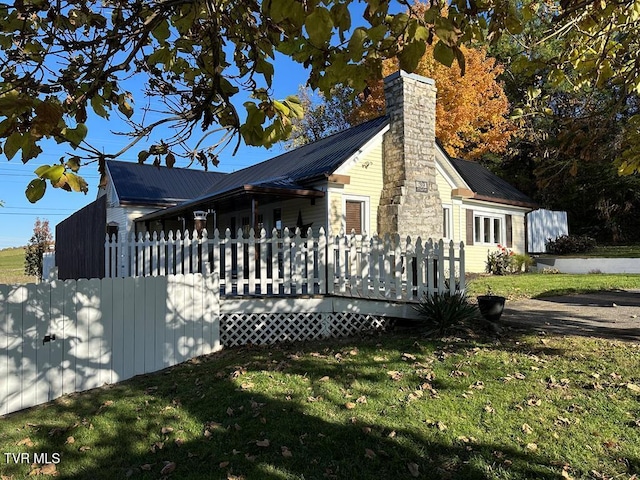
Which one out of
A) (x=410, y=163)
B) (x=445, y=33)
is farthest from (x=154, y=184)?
(x=445, y=33)

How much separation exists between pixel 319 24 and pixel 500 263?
17775mm

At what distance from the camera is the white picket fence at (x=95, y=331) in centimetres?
474

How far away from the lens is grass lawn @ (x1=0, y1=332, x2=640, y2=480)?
3.28 meters

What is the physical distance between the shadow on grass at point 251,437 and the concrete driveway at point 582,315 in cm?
372

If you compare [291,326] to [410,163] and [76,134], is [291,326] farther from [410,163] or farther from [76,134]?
[410,163]

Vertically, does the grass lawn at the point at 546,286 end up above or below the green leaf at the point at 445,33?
below

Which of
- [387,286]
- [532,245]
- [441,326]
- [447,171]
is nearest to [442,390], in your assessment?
[441,326]

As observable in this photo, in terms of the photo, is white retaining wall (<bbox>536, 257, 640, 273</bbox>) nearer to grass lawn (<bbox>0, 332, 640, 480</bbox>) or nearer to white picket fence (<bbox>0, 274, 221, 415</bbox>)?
grass lawn (<bbox>0, 332, 640, 480</bbox>)

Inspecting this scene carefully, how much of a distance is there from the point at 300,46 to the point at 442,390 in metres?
3.53

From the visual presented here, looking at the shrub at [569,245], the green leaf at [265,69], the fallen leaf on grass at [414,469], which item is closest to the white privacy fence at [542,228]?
the shrub at [569,245]

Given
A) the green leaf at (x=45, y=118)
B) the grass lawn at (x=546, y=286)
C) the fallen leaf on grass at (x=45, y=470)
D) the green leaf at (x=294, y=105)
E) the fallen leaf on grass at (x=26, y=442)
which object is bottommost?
the fallen leaf on grass at (x=45, y=470)

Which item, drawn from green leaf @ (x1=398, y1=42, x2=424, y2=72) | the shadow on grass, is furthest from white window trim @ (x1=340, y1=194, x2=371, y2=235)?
green leaf @ (x1=398, y1=42, x2=424, y2=72)

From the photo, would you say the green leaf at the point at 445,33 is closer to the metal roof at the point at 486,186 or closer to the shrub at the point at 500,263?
the metal roof at the point at 486,186

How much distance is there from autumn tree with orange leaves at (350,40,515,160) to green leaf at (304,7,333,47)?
21580 millimetres
